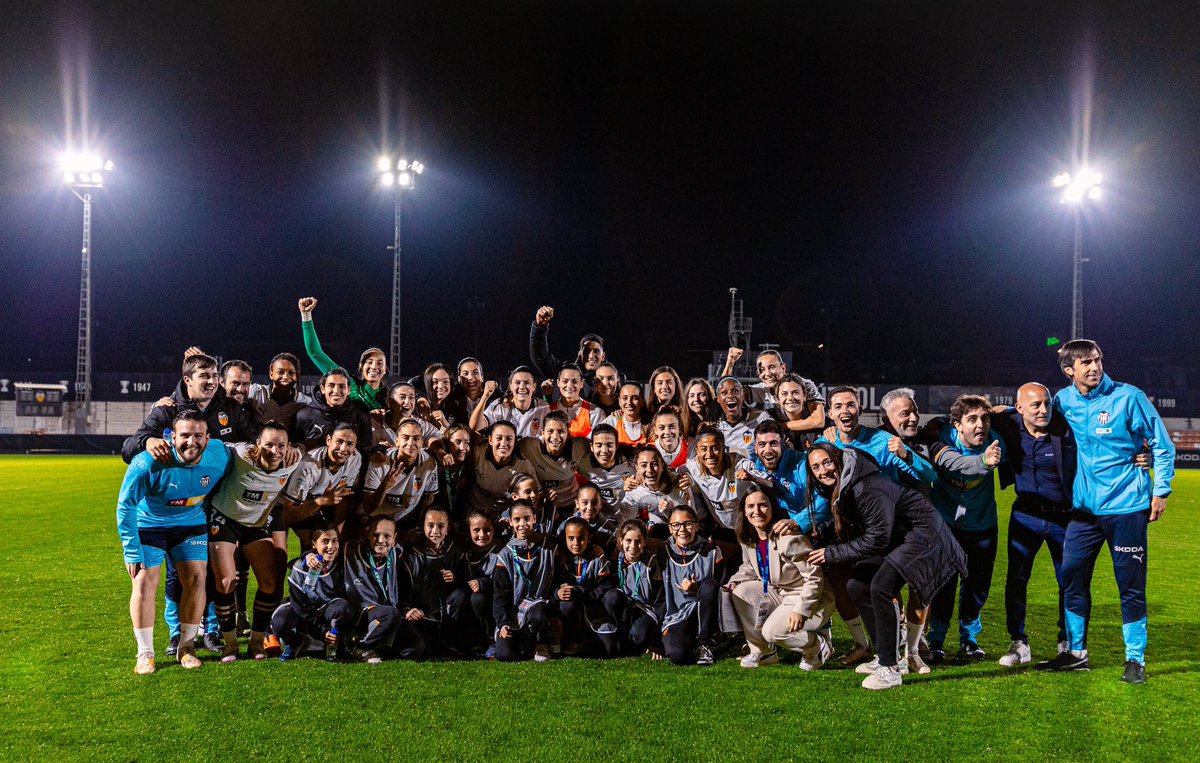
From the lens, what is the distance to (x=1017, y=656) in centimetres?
450

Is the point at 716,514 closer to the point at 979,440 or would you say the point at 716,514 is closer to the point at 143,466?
the point at 979,440

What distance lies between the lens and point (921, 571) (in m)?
4.08

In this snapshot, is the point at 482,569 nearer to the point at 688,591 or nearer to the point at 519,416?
the point at 688,591

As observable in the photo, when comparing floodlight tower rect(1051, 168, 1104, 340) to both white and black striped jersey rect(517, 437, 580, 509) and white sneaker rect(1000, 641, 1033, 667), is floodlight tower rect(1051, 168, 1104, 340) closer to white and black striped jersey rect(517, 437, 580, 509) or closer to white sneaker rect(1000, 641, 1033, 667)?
white sneaker rect(1000, 641, 1033, 667)

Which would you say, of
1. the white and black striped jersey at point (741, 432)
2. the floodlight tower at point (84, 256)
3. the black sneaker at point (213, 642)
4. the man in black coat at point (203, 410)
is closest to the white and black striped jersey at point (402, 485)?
the man in black coat at point (203, 410)

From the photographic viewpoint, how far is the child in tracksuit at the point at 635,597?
4645mm

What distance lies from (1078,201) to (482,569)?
2153 centimetres

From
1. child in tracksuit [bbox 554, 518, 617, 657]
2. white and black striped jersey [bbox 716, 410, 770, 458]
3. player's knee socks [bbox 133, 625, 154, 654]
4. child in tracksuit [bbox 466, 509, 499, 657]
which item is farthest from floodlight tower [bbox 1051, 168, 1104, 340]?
player's knee socks [bbox 133, 625, 154, 654]

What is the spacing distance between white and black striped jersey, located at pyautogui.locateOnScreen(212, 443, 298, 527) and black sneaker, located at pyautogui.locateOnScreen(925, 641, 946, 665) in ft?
13.5

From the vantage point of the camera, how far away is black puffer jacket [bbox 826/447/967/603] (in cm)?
→ 408

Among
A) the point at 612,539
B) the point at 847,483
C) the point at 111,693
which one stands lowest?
the point at 111,693

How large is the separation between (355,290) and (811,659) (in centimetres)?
4487

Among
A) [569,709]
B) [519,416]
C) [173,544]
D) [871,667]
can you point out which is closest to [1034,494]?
[871,667]

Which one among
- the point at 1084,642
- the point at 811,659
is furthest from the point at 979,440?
the point at 811,659
